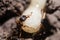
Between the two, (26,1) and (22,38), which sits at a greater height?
(26,1)

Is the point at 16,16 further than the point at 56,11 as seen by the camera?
Yes

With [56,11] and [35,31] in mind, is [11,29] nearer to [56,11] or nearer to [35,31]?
[35,31]

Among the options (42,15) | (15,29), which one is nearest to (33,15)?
Answer: (42,15)

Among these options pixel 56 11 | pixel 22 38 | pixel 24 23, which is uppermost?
pixel 56 11
